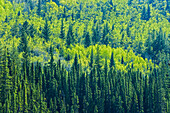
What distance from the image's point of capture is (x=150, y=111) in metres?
152

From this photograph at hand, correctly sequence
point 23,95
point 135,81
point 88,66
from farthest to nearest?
point 88,66, point 135,81, point 23,95

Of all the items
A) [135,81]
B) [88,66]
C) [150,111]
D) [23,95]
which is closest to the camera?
[23,95]

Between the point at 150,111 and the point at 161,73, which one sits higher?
the point at 161,73

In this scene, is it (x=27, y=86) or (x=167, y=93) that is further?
(x=167, y=93)

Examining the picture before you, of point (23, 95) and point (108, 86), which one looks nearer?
point (23, 95)

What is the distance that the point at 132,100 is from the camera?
154 meters

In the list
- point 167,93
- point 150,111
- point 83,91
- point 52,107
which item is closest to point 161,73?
point 167,93

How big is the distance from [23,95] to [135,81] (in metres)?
46.7

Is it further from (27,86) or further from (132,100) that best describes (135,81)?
(27,86)

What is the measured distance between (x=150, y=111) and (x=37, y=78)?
44.3m

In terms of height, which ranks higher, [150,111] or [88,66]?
[88,66]

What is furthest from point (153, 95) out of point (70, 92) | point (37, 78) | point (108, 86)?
point (37, 78)

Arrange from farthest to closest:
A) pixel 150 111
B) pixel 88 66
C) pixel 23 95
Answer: pixel 88 66 → pixel 150 111 → pixel 23 95

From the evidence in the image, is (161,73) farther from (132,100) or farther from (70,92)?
(70,92)
